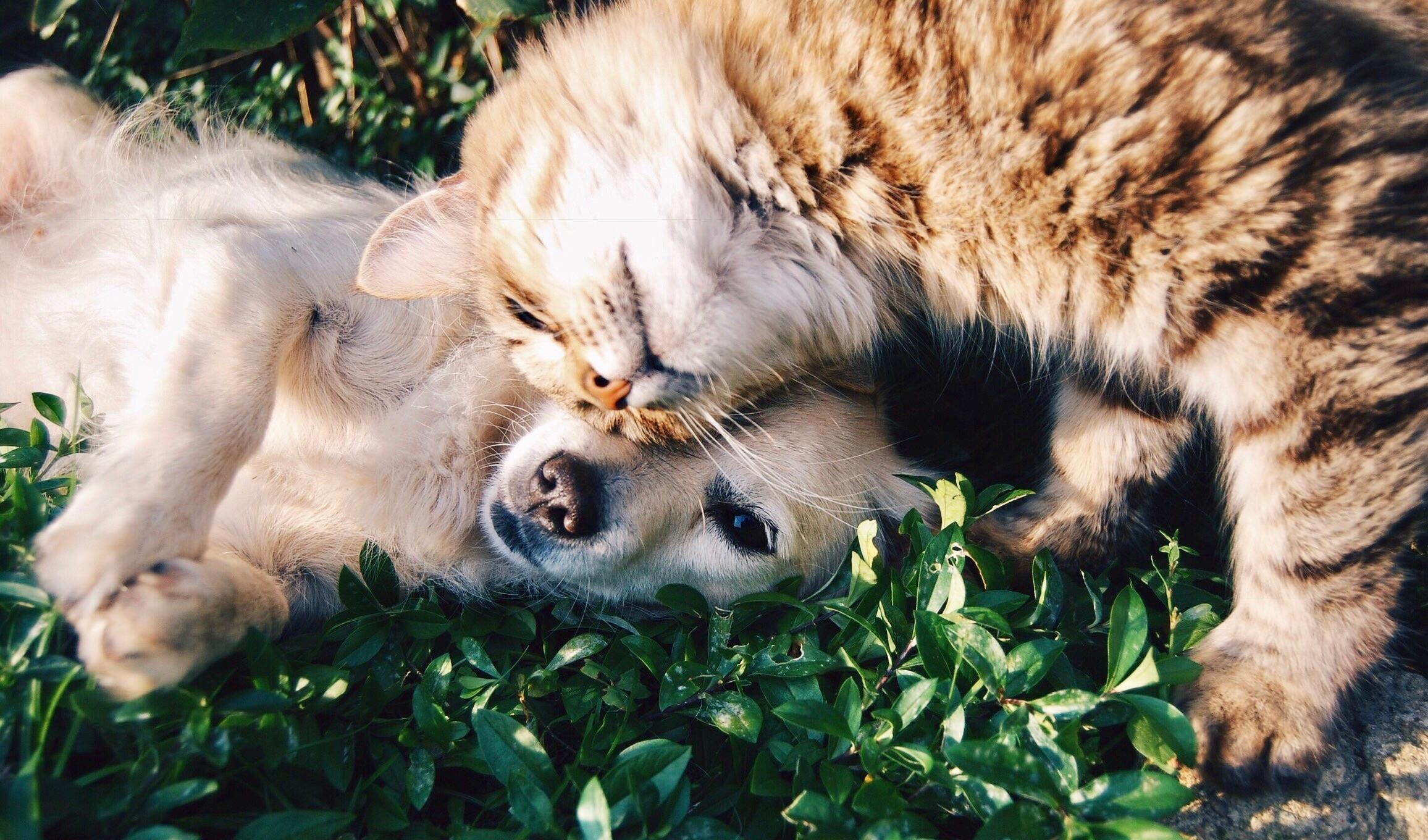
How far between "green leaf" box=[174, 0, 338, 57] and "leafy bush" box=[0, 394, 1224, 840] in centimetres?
112

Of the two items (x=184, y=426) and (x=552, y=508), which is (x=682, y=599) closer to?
(x=552, y=508)

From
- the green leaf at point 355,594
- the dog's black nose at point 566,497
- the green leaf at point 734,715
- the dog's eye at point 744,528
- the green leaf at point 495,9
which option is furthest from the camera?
the green leaf at point 495,9

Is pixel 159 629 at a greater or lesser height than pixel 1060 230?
lesser

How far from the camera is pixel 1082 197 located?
1.92m

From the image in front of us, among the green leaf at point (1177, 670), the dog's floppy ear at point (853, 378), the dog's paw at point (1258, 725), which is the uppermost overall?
the dog's floppy ear at point (853, 378)

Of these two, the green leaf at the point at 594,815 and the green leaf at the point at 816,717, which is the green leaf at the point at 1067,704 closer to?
the green leaf at the point at 816,717

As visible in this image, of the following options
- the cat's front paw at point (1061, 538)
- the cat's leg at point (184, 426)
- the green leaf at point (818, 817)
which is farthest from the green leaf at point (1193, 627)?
the cat's leg at point (184, 426)

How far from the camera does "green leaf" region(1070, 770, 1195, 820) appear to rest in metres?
1.69

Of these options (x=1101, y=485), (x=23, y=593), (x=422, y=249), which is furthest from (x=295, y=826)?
(x=1101, y=485)

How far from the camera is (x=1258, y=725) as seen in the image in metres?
2.04

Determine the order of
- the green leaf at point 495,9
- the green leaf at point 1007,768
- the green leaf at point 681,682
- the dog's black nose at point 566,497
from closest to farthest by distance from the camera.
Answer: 1. the green leaf at point 1007,768
2. the green leaf at point 681,682
3. the dog's black nose at point 566,497
4. the green leaf at point 495,9

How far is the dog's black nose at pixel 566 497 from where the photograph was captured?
8.00 feet

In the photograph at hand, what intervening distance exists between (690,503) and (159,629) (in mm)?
1235

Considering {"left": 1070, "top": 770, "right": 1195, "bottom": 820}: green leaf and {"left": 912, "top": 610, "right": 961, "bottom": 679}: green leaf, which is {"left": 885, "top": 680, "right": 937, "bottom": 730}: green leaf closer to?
{"left": 912, "top": 610, "right": 961, "bottom": 679}: green leaf
